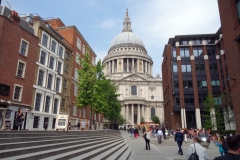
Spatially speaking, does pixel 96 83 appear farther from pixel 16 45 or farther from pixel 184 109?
pixel 184 109

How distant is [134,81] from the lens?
8969 cm

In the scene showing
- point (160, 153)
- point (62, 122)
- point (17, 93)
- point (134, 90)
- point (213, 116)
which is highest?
point (134, 90)

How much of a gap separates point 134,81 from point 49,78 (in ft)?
214

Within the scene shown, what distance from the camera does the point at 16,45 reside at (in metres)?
20.8

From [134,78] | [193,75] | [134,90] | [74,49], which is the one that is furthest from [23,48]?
[134,78]

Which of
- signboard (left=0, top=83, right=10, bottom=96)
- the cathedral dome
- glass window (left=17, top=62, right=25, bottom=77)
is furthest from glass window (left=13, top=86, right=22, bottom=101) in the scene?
the cathedral dome

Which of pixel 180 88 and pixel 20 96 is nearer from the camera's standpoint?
pixel 20 96

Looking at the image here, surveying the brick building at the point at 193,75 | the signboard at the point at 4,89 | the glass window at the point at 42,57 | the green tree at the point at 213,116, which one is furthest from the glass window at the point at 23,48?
the brick building at the point at 193,75

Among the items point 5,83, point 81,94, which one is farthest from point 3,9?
point 81,94

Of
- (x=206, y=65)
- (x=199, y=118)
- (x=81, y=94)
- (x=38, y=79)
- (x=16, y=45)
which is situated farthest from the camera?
(x=206, y=65)

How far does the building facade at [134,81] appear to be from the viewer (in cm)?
8238

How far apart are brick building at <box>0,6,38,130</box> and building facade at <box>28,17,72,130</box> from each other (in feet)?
3.88

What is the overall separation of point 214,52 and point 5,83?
46335 mm

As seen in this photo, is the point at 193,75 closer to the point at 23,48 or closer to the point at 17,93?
the point at 23,48
